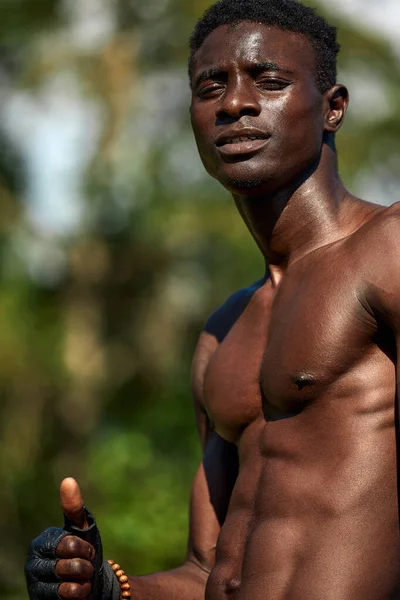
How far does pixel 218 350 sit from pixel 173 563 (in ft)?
22.1

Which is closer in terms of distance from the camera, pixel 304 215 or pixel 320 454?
pixel 320 454

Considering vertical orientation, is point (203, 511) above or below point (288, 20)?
below

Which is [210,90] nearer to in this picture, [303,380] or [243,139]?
[243,139]

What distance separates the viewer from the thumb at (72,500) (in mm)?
3162

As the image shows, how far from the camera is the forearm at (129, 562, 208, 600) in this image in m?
3.77

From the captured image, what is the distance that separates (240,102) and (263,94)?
74 millimetres

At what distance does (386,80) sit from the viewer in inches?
666

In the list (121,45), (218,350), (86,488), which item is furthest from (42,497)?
(218,350)

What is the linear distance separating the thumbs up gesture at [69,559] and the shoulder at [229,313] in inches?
35.4

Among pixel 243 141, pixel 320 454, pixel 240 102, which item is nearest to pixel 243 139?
pixel 243 141

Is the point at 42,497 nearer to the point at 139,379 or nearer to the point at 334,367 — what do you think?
the point at 139,379

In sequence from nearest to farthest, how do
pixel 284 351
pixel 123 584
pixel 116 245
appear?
pixel 284 351
pixel 123 584
pixel 116 245

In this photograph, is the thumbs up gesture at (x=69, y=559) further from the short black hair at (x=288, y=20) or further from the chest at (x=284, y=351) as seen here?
the short black hair at (x=288, y=20)

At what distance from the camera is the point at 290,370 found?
331cm
